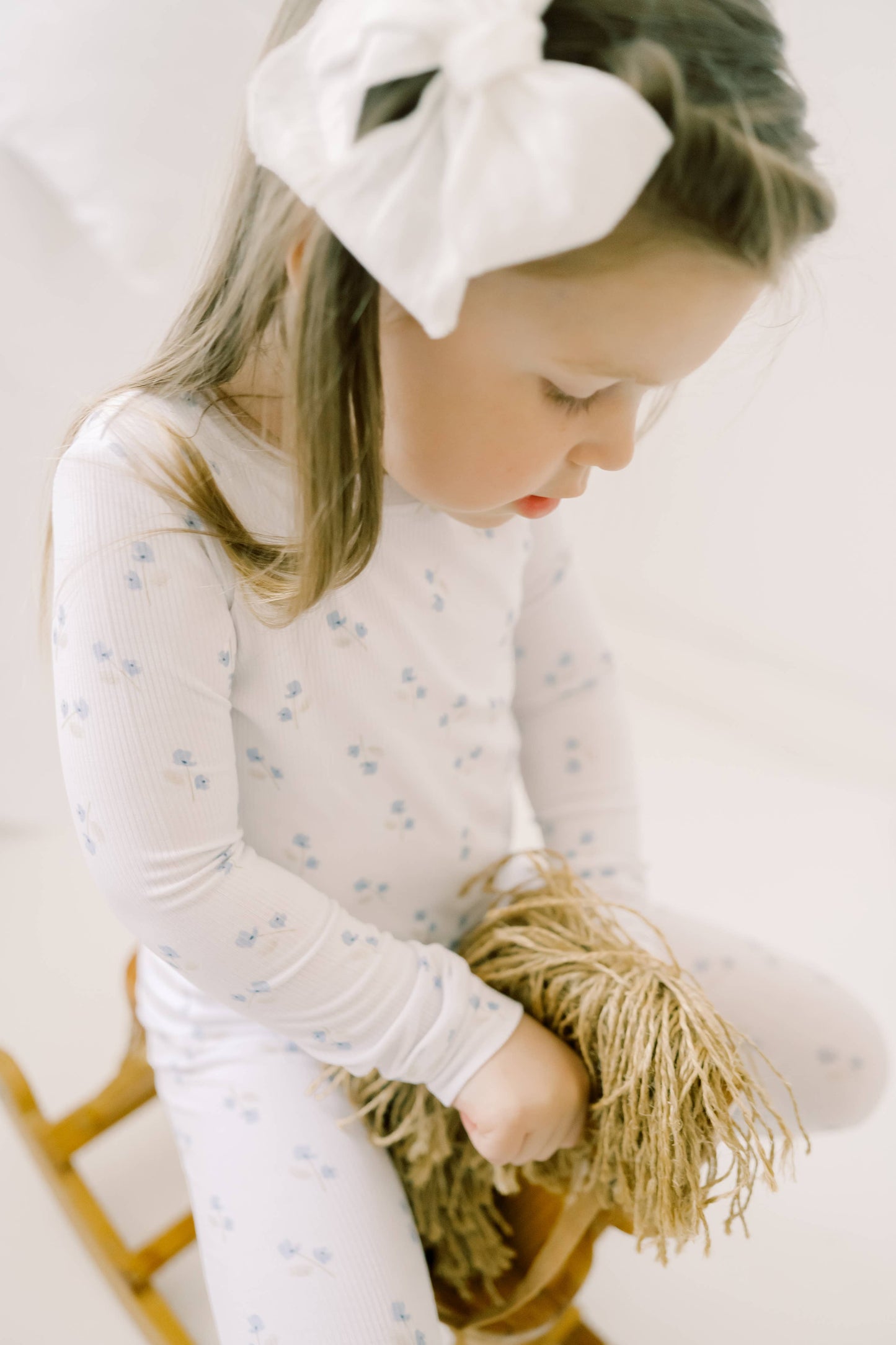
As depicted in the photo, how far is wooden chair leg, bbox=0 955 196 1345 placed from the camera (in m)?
0.74

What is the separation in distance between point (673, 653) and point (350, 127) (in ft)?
3.38

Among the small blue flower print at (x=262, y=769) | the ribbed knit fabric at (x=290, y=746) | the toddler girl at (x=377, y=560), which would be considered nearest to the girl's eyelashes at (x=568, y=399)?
the toddler girl at (x=377, y=560)

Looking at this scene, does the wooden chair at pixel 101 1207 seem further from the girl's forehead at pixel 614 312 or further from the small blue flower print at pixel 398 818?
the girl's forehead at pixel 614 312

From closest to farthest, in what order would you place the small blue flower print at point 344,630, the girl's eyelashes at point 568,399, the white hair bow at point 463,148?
the white hair bow at point 463,148, the girl's eyelashes at point 568,399, the small blue flower print at point 344,630

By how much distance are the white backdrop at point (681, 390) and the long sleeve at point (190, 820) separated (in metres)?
0.20

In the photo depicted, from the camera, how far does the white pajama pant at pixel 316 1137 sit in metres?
0.52

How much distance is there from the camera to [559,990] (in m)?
0.56

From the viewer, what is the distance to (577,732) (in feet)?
2.36

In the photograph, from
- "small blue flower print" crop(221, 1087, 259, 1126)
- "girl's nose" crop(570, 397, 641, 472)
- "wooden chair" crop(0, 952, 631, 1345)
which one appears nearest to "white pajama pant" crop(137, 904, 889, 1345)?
"small blue flower print" crop(221, 1087, 259, 1126)

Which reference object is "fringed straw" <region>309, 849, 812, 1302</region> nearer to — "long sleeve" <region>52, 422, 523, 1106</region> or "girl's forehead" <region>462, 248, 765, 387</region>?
"long sleeve" <region>52, 422, 523, 1106</region>

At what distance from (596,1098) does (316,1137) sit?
147 mm

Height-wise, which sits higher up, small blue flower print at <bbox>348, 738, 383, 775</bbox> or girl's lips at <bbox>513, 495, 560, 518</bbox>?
girl's lips at <bbox>513, 495, 560, 518</bbox>

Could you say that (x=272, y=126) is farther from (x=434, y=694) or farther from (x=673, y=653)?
(x=673, y=653)

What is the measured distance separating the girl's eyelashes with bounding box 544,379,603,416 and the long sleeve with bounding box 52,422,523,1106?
16 cm
